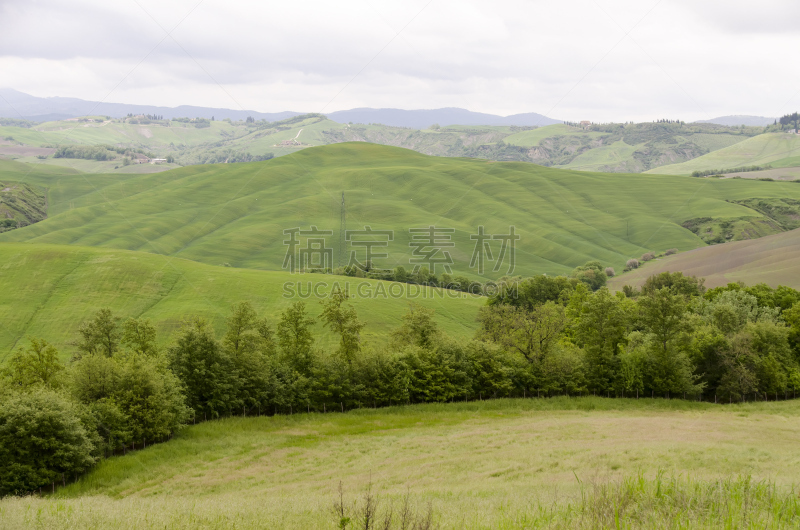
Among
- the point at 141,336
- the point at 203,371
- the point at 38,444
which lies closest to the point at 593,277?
the point at 203,371

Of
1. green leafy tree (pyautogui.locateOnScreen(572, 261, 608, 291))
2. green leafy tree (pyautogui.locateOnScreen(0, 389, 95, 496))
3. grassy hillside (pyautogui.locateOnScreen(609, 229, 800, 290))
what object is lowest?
green leafy tree (pyautogui.locateOnScreen(0, 389, 95, 496))

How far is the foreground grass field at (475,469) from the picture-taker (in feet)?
42.2

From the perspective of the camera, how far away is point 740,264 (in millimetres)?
138000

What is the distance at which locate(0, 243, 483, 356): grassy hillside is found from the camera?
292 feet

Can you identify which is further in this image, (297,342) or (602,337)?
(602,337)

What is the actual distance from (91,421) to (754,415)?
182 feet

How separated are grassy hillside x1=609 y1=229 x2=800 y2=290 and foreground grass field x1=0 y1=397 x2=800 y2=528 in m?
83.0

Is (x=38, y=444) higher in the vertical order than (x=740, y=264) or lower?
lower

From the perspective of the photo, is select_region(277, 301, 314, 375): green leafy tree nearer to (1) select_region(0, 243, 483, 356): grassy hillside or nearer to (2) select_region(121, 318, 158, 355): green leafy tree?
(2) select_region(121, 318, 158, 355): green leafy tree

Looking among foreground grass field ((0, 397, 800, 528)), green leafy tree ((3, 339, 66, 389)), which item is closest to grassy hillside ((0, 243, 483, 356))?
green leafy tree ((3, 339, 66, 389))

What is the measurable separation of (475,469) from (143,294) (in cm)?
9119

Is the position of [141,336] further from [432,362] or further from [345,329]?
[432,362]

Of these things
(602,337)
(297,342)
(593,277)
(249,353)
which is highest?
(593,277)

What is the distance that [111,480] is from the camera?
109 ft
